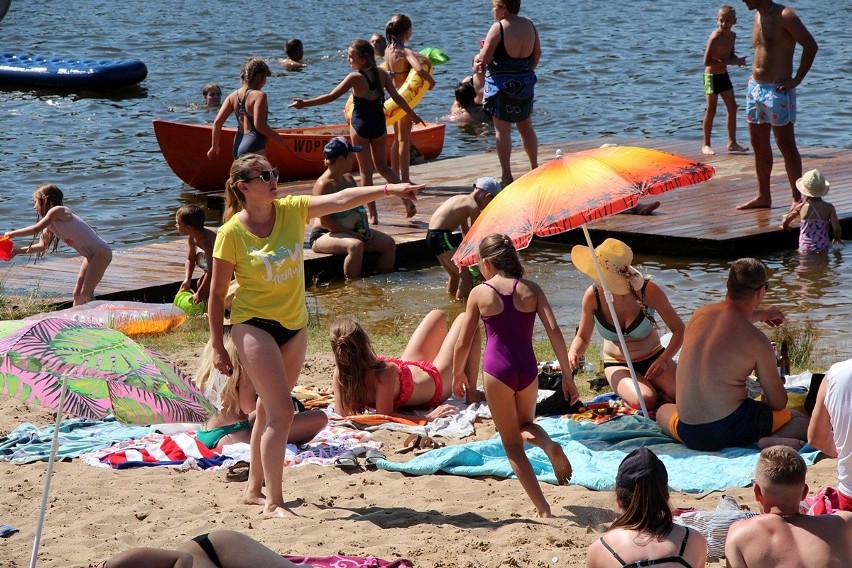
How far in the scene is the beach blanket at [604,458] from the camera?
566 centimetres

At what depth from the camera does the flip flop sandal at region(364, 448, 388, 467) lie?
242 inches

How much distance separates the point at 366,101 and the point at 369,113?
132mm

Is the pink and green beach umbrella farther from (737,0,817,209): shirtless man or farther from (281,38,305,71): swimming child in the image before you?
(281,38,305,71): swimming child

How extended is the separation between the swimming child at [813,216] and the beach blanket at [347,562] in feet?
23.1

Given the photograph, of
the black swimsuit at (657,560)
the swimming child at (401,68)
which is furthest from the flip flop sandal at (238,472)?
the swimming child at (401,68)

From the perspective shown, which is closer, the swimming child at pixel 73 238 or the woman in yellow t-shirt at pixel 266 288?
the woman in yellow t-shirt at pixel 266 288

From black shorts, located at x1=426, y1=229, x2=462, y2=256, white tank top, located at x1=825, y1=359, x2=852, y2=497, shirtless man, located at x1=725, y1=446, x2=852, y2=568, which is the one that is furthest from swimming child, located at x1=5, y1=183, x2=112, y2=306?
shirtless man, located at x1=725, y1=446, x2=852, y2=568

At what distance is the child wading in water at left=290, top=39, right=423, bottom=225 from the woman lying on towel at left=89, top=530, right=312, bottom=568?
7.77 m

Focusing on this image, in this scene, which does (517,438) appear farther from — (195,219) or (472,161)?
(472,161)

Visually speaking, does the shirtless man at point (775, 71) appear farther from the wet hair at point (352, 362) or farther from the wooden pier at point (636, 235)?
the wet hair at point (352, 362)

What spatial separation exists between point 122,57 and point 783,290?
876 inches

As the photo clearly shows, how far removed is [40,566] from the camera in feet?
16.0

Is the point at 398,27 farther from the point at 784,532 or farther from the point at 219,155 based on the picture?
the point at 784,532

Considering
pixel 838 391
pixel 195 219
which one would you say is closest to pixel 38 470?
pixel 195 219
